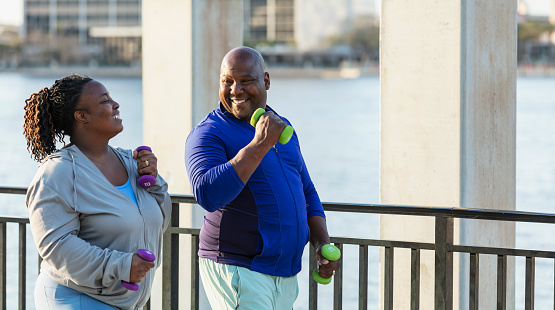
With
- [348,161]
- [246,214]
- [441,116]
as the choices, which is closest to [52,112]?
[246,214]

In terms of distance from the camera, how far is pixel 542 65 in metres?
127

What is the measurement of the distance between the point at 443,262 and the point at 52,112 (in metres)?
2.11

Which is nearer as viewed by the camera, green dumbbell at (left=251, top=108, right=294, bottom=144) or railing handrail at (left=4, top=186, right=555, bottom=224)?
green dumbbell at (left=251, top=108, right=294, bottom=144)

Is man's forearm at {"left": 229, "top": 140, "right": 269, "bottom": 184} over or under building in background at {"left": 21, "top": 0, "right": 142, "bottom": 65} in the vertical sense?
under

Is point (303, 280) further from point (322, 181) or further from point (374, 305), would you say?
point (322, 181)

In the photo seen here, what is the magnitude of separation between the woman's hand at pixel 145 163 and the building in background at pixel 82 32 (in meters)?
125

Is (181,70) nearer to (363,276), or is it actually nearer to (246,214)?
(363,276)

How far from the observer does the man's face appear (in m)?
2.81

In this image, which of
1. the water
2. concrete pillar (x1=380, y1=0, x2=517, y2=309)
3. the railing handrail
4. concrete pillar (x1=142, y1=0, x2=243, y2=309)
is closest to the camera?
the railing handrail

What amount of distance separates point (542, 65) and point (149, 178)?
13214cm

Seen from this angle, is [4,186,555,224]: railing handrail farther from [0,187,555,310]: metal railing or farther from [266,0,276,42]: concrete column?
[266,0,276,42]: concrete column

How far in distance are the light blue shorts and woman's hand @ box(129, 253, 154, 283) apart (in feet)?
0.99

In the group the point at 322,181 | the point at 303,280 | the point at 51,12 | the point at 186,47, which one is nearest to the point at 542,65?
the point at 51,12

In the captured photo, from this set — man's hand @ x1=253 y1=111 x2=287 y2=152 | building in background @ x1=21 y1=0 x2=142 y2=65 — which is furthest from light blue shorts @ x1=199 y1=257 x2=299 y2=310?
building in background @ x1=21 y1=0 x2=142 y2=65
